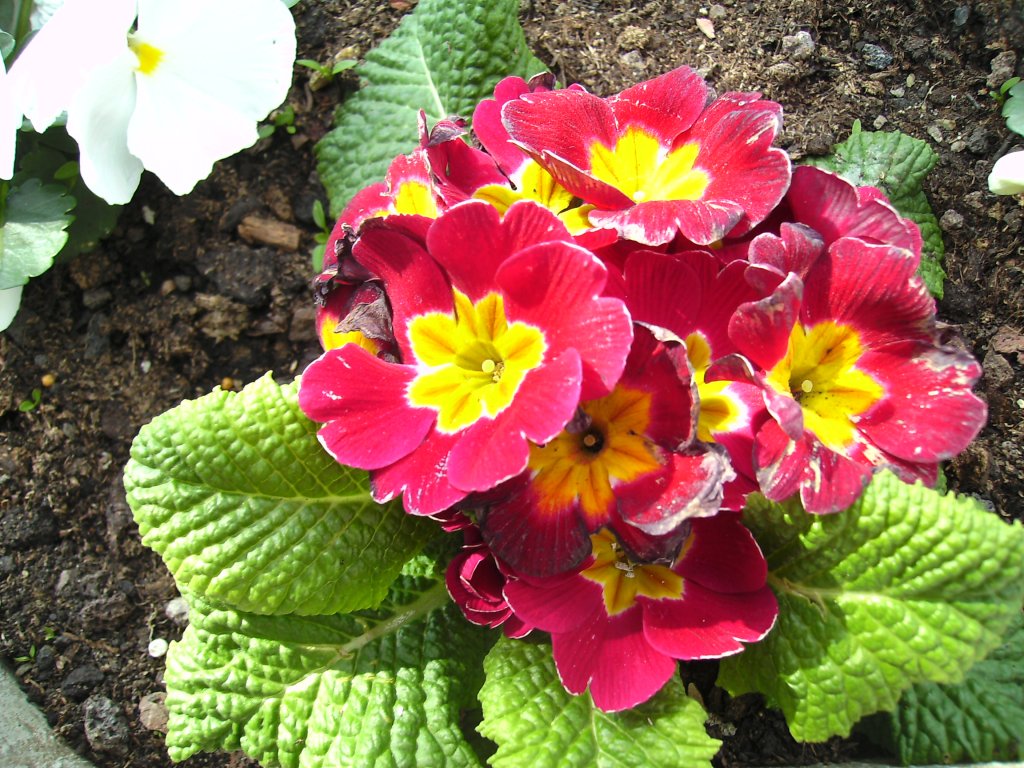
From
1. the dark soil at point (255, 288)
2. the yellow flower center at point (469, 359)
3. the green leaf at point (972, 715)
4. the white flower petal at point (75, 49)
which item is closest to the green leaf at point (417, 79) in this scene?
the dark soil at point (255, 288)

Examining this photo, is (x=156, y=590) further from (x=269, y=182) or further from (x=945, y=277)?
(x=945, y=277)

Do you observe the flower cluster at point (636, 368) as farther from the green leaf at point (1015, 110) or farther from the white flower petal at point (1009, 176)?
the green leaf at point (1015, 110)

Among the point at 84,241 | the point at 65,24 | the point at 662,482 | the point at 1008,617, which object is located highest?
the point at 65,24

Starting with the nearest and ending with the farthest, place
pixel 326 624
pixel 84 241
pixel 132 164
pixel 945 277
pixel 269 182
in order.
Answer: pixel 326 624
pixel 132 164
pixel 945 277
pixel 84 241
pixel 269 182

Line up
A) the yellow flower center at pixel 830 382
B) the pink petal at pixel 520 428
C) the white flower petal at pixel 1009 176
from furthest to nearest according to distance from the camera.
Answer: the white flower petal at pixel 1009 176 → the yellow flower center at pixel 830 382 → the pink petal at pixel 520 428

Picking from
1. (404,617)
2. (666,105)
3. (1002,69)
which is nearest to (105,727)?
(404,617)

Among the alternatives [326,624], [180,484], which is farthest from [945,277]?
[180,484]
